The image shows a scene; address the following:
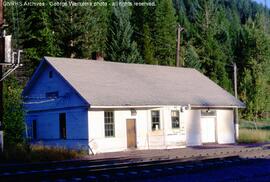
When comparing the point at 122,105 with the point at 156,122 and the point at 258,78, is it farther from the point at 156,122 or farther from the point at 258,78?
the point at 258,78

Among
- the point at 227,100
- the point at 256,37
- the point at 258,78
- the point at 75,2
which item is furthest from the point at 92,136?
the point at 256,37

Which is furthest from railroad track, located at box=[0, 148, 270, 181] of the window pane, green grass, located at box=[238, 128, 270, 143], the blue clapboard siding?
green grass, located at box=[238, 128, 270, 143]

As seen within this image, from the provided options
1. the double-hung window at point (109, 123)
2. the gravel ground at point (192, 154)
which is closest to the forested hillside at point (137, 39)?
the double-hung window at point (109, 123)

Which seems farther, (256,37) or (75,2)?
(256,37)

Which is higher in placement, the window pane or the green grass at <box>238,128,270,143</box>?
the window pane

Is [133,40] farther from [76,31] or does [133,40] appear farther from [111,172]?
[111,172]

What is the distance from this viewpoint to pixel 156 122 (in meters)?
33.4

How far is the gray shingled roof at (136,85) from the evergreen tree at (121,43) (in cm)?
2008

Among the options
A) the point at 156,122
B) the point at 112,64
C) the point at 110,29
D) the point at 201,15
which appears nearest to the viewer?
the point at 156,122

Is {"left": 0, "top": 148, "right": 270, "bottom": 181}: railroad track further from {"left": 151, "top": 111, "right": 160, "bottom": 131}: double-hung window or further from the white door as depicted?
the white door

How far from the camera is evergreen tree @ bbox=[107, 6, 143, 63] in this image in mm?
61697

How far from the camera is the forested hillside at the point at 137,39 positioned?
61.6 m

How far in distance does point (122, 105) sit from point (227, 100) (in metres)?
10.7

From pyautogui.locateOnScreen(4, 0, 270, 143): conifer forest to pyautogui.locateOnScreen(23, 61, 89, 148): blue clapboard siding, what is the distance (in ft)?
35.8
